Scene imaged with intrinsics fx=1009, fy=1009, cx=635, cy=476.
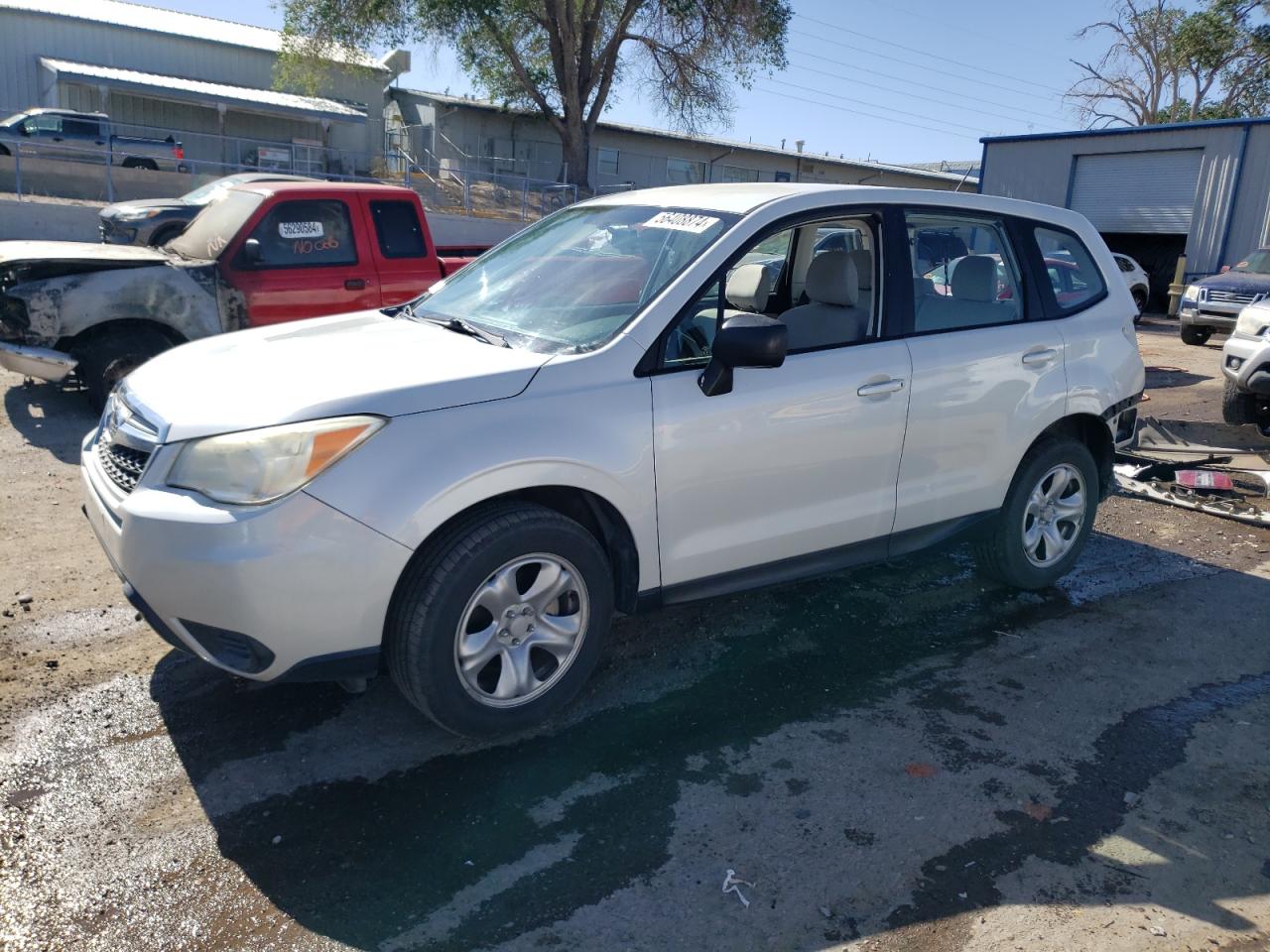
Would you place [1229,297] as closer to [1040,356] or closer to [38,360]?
[1040,356]

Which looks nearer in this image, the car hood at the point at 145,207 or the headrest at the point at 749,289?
the headrest at the point at 749,289

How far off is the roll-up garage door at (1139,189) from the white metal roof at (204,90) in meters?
24.0

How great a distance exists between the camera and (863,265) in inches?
175

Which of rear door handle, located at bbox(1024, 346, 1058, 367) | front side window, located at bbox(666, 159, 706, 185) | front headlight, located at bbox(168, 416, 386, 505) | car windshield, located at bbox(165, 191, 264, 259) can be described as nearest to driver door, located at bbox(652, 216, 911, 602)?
rear door handle, located at bbox(1024, 346, 1058, 367)

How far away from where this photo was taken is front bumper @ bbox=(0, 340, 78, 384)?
23.0 feet

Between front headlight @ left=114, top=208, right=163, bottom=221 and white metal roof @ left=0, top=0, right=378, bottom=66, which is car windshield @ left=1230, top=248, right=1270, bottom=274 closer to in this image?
front headlight @ left=114, top=208, right=163, bottom=221

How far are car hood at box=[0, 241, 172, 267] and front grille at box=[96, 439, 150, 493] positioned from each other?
4361 millimetres

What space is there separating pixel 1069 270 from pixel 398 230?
18.6 ft

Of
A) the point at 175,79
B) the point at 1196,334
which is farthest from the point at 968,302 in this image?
the point at 175,79

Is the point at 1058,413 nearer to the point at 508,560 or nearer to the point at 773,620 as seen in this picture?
the point at 773,620

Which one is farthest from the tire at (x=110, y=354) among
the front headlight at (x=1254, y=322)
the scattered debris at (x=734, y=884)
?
the front headlight at (x=1254, y=322)

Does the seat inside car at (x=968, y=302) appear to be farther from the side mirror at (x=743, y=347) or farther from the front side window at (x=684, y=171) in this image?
the front side window at (x=684, y=171)

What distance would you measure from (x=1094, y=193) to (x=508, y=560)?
27.4m

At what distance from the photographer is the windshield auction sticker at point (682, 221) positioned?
398cm
